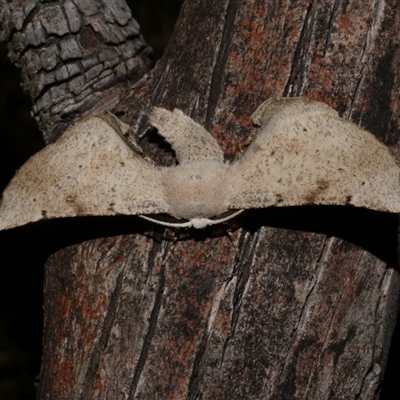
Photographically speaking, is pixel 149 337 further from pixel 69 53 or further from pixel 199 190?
pixel 69 53

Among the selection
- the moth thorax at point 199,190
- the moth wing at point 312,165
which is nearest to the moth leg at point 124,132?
the moth thorax at point 199,190

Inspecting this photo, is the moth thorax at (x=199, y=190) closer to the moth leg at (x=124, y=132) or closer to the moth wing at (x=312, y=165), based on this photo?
the moth wing at (x=312, y=165)

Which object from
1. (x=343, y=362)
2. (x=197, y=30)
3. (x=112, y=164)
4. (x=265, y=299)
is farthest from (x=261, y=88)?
(x=343, y=362)

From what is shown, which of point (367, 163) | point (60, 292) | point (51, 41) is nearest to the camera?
point (367, 163)

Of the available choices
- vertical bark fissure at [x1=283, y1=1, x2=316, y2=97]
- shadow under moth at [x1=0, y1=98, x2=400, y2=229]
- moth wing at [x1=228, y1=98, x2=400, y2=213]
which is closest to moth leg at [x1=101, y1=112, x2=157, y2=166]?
shadow under moth at [x1=0, y1=98, x2=400, y2=229]

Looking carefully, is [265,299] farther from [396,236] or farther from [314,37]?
[314,37]

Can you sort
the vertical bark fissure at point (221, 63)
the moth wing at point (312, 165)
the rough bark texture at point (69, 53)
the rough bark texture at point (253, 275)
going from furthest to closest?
the rough bark texture at point (69, 53), the vertical bark fissure at point (221, 63), the rough bark texture at point (253, 275), the moth wing at point (312, 165)
